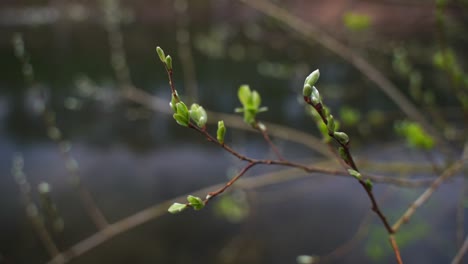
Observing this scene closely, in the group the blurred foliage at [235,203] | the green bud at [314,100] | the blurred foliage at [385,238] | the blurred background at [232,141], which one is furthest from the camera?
the blurred foliage at [385,238]

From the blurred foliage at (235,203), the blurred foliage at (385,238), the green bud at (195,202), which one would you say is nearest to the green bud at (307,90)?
the green bud at (195,202)

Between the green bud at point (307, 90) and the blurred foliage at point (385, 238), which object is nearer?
the green bud at point (307, 90)

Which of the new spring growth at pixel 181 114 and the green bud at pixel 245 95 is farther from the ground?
the new spring growth at pixel 181 114

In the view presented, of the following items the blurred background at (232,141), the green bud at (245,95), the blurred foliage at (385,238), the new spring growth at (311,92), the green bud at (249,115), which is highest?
the new spring growth at (311,92)

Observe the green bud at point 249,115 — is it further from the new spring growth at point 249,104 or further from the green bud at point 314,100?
the green bud at point 314,100

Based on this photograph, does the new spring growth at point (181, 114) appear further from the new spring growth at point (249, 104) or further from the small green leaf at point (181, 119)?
the new spring growth at point (249, 104)

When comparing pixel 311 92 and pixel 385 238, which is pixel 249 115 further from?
pixel 385 238

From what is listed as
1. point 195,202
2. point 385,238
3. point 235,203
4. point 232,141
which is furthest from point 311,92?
point 232,141

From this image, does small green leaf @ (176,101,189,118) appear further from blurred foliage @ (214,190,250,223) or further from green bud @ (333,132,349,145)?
blurred foliage @ (214,190,250,223)

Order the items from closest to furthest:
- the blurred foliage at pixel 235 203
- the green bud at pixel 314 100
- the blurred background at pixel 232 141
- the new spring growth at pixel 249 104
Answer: the green bud at pixel 314 100, the new spring growth at pixel 249 104, the blurred background at pixel 232 141, the blurred foliage at pixel 235 203
